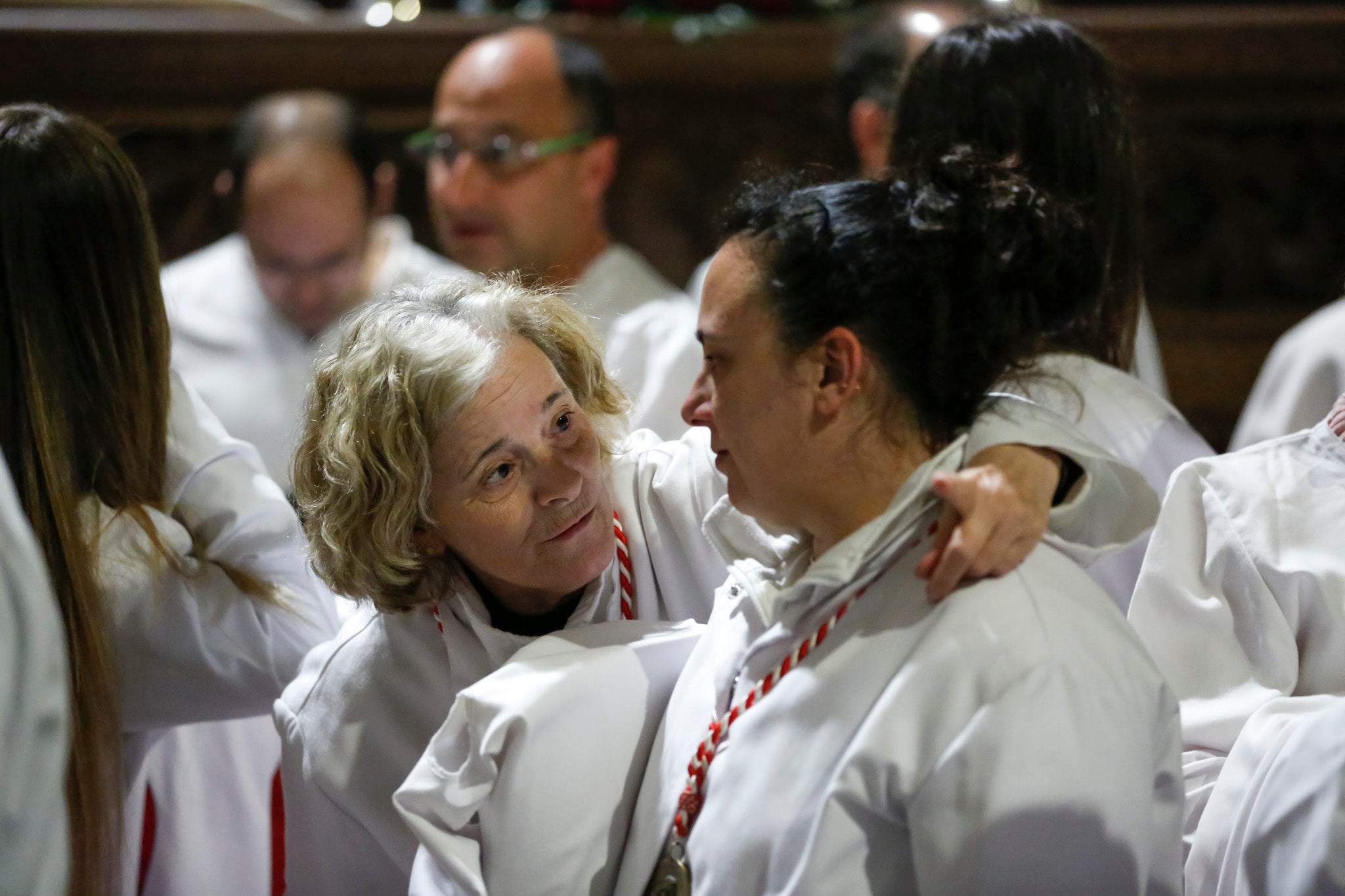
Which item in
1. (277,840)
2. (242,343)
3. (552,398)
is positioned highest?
(552,398)

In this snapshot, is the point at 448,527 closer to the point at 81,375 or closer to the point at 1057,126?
the point at 81,375

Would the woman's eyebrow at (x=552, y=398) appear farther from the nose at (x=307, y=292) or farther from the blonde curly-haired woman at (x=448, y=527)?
the nose at (x=307, y=292)

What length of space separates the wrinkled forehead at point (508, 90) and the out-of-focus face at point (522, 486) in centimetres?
196

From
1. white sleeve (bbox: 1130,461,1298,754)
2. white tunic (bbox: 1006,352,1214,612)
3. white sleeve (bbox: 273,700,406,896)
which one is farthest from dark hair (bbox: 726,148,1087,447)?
white sleeve (bbox: 273,700,406,896)

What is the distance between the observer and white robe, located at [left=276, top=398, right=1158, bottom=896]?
6.85 ft

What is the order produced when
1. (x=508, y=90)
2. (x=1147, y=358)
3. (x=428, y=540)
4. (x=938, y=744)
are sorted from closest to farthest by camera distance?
(x=938, y=744), (x=428, y=540), (x=1147, y=358), (x=508, y=90)

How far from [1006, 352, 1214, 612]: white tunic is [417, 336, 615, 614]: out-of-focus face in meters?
0.75

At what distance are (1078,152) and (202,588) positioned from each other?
1637 millimetres

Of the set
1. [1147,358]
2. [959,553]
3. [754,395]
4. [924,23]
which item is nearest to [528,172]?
[924,23]

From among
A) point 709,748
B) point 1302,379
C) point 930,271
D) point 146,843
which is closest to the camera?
point 930,271

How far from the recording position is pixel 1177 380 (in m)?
4.29

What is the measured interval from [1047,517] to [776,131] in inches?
120

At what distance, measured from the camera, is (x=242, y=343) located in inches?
163

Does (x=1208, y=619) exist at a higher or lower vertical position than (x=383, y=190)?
lower
